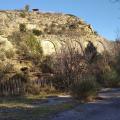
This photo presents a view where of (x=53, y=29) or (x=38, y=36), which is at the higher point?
(x=53, y=29)

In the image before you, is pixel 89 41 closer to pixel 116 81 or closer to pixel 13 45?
pixel 13 45

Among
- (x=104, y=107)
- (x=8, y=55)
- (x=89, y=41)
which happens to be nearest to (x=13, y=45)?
(x=8, y=55)

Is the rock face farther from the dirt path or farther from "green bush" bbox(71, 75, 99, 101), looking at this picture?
the dirt path

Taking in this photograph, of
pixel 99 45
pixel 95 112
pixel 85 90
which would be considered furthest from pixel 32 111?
pixel 99 45

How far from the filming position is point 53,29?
50.0 m

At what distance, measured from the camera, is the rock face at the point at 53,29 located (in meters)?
43.9

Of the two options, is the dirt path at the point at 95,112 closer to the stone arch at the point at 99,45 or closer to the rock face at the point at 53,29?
the rock face at the point at 53,29

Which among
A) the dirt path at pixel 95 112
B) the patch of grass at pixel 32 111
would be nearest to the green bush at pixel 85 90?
the dirt path at pixel 95 112

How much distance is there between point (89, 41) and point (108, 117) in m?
30.7

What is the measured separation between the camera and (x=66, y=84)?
106 feet

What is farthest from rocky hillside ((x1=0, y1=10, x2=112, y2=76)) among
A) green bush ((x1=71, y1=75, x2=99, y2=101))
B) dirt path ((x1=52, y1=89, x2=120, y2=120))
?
dirt path ((x1=52, y1=89, x2=120, y2=120))

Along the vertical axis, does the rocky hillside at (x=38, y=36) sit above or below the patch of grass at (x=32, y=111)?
above

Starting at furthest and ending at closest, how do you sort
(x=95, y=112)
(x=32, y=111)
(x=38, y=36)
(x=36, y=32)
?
(x=36, y=32), (x=38, y=36), (x=32, y=111), (x=95, y=112)

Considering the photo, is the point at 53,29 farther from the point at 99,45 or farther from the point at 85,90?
the point at 85,90
